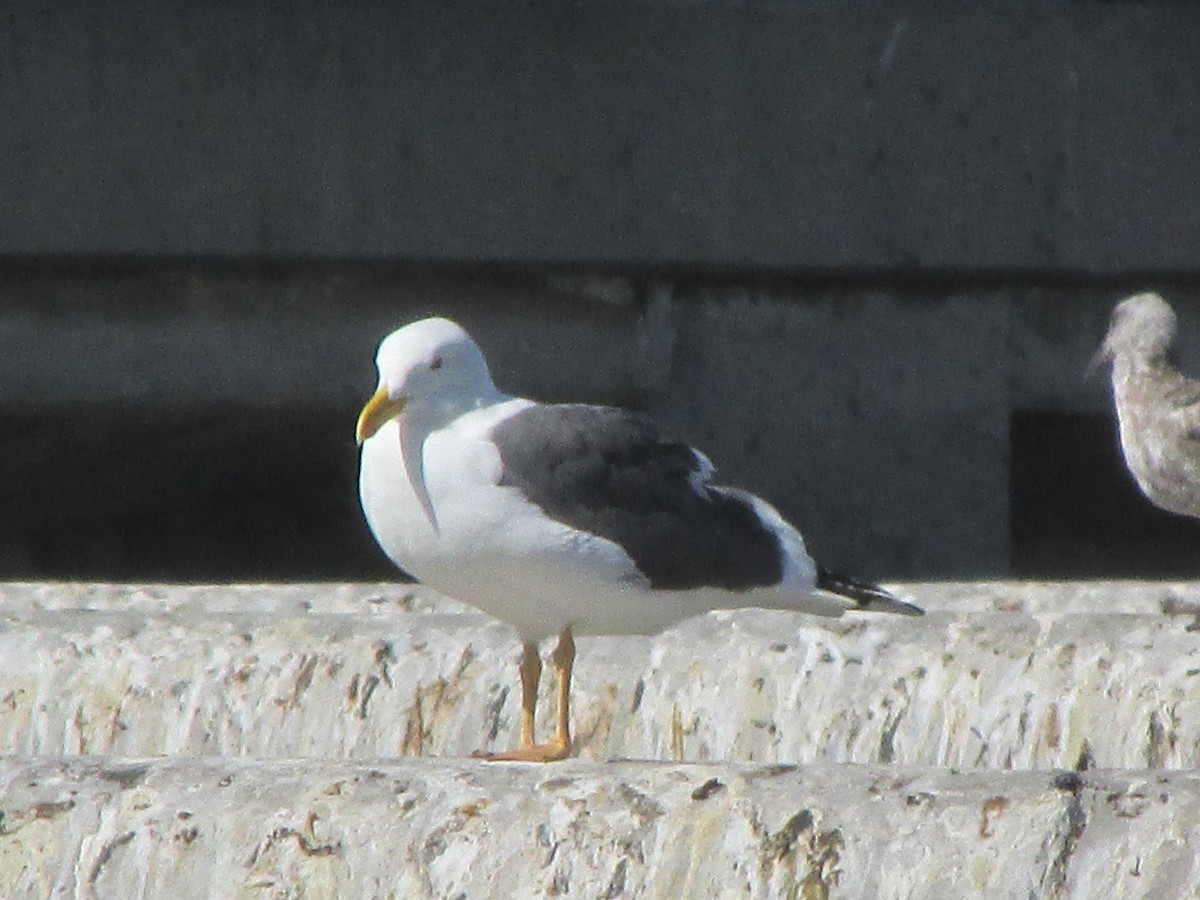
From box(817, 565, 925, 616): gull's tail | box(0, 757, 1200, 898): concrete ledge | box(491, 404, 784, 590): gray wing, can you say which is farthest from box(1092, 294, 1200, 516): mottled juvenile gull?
box(0, 757, 1200, 898): concrete ledge

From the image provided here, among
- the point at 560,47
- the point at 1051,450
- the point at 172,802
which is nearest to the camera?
the point at 172,802

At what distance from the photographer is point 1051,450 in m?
7.54

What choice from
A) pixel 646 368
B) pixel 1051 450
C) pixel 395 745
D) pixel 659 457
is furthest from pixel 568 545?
pixel 1051 450

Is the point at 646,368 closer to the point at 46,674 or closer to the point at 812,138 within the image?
the point at 812,138

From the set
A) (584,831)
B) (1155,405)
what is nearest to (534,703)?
(584,831)

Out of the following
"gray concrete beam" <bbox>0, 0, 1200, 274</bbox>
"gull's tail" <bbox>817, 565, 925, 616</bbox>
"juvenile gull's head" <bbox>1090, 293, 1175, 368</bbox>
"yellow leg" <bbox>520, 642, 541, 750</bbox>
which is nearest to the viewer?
"yellow leg" <bbox>520, 642, 541, 750</bbox>

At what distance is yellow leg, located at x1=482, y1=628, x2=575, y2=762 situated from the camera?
3.01 metres

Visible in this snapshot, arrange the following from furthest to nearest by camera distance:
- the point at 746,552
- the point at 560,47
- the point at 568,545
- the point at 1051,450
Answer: the point at 1051,450 → the point at 560,47 → the point at 746,552 → the point at 568,545

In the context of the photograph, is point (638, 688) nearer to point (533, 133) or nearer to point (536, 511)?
point (536, 511)

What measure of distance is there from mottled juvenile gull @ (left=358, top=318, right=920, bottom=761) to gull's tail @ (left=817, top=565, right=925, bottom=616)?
0.40 feet

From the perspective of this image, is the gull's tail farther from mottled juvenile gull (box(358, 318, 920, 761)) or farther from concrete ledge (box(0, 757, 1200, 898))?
concrete ledge (box(0, 757, 1200, 898))

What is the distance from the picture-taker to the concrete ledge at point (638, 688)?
11.4 ft

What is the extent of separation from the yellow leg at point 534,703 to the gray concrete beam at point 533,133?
10.4 feet

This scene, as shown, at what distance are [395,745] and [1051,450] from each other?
4358 mm
